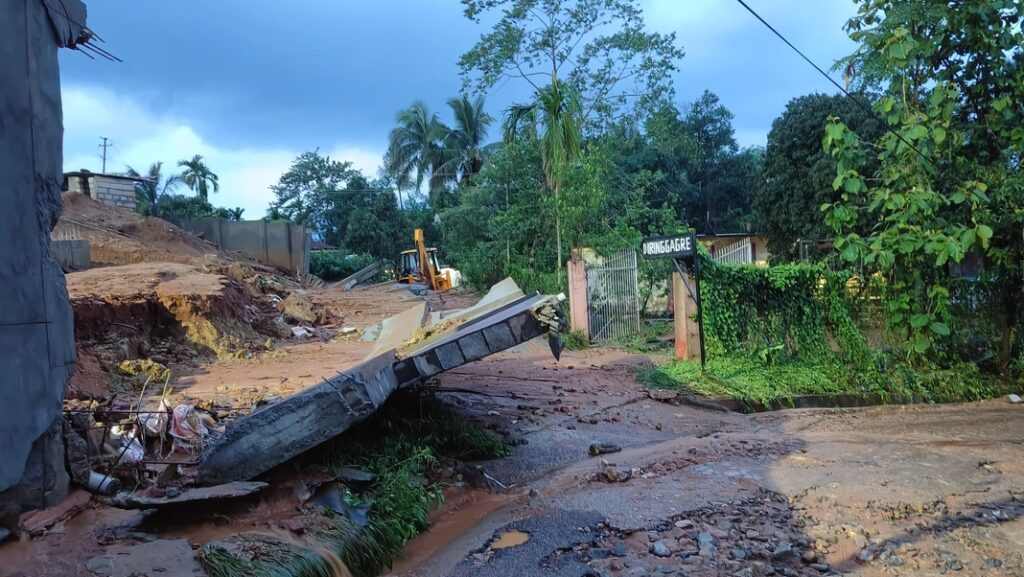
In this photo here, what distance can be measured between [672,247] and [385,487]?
26.4 feet

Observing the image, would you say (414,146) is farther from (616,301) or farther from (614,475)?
(614,475)

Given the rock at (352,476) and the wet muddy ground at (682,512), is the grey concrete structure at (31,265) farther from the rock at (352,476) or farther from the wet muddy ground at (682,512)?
the rock at (352,476)

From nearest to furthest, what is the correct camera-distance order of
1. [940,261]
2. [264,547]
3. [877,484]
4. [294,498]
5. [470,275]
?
[264,547]
[294,498]
[877,484]
[940,261]
[470,275]

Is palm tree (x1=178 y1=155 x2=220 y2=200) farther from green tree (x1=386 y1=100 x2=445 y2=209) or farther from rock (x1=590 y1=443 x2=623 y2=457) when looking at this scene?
rock (x1=590 y1=443 x2=623 y2=457)

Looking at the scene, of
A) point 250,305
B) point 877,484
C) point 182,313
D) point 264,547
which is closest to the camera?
point 264,547

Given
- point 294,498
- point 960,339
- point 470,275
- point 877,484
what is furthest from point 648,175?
point 294,498

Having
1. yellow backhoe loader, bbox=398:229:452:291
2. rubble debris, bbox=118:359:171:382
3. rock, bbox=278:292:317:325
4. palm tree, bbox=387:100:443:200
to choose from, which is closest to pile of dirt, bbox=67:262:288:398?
rubble debris, bbox=118:359:171:382

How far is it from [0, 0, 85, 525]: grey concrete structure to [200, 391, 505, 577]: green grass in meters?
1.12

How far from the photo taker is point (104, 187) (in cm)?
2539

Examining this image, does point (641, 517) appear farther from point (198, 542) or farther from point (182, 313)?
point (182, 313)

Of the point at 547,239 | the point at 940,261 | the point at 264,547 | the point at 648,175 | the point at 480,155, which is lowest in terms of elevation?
the point at 264,547

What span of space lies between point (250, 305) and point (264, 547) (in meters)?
13.5

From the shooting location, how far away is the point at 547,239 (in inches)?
806

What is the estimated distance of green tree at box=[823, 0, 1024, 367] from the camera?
10.7 meters
